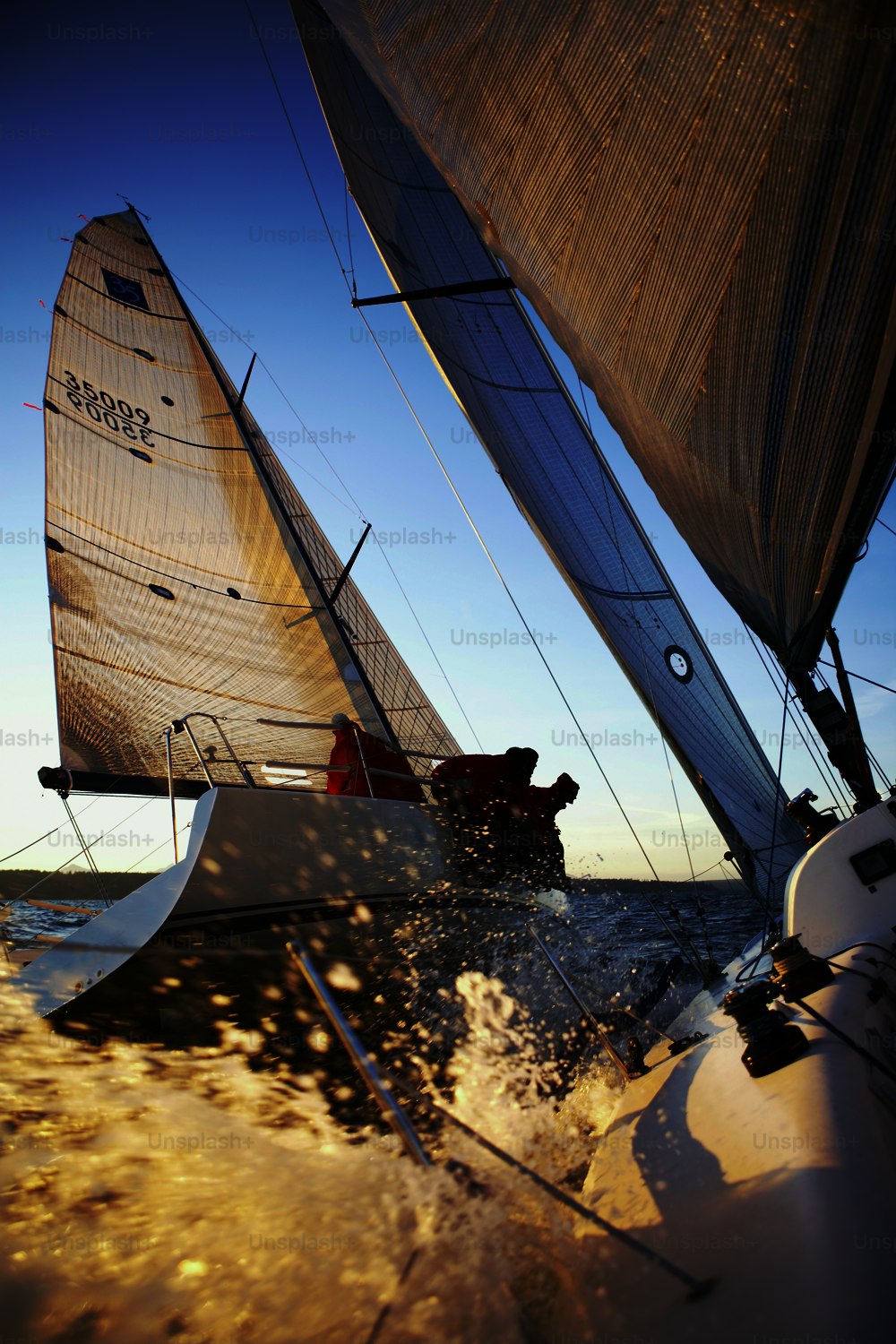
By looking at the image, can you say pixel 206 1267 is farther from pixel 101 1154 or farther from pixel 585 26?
pixel 585 26

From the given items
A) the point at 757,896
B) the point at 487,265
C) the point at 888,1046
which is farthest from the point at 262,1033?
the point at 487,265

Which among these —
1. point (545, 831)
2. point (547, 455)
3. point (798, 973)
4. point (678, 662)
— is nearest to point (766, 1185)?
point (798, 973)

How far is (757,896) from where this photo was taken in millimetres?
6992

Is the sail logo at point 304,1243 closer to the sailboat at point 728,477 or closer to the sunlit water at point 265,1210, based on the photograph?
the sunlit water at point 265,1210

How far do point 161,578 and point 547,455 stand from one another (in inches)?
183

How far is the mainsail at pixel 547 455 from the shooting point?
698 cm

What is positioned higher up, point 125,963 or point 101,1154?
point 125,963

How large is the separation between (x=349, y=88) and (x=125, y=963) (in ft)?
27.8

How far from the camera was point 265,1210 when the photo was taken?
159 cm

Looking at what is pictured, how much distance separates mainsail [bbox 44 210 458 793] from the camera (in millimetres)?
7938

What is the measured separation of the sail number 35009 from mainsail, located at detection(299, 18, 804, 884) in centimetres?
357

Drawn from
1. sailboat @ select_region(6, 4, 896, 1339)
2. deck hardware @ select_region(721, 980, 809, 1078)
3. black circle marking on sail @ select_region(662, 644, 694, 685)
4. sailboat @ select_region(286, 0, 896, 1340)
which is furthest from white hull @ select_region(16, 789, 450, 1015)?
black circle marking on sail @ select_region(662, 644, 694, 685)

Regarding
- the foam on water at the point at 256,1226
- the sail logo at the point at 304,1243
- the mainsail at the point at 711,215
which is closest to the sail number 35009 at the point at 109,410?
the mainsail at the point at 711,215

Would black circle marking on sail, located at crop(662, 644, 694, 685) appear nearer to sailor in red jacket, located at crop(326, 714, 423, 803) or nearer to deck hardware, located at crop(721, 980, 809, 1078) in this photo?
sailor in red jacket, located at crop(326, 714, 423, 803)
